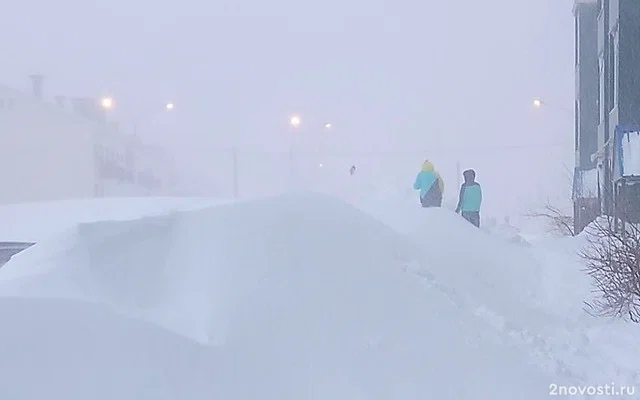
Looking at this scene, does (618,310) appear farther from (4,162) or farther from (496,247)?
(4,162)

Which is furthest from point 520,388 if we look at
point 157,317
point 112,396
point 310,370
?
point 112,396

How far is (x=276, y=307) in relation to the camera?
20.9 ft

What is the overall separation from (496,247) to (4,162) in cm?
2981

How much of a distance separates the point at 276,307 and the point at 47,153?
3537 centimetres

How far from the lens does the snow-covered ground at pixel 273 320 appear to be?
4863 millimetres

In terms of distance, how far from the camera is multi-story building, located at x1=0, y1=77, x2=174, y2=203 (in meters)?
38.6

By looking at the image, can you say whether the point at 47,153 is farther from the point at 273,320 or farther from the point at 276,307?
the point at 273,320

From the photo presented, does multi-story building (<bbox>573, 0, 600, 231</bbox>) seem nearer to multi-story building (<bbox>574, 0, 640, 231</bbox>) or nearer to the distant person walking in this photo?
multi-story building (<bbox>574, 0, 640, 231</bbox>)

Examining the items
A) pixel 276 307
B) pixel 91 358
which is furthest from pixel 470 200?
pixel 91 358

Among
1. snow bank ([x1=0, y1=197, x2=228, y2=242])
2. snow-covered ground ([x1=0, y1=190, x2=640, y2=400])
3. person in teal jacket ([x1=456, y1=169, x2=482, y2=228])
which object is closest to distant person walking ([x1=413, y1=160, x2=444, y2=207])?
person in teal jacket ([x1=456, y1=169, x2=482, y2=228])

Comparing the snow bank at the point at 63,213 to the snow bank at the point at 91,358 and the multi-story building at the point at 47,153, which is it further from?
the multi-story building at the point at 47,153

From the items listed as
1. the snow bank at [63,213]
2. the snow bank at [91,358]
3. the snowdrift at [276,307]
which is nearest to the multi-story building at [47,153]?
the snow bank at [63,213]

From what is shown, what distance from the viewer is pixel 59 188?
39375 millimetres

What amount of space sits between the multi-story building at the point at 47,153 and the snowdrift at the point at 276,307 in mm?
32353
